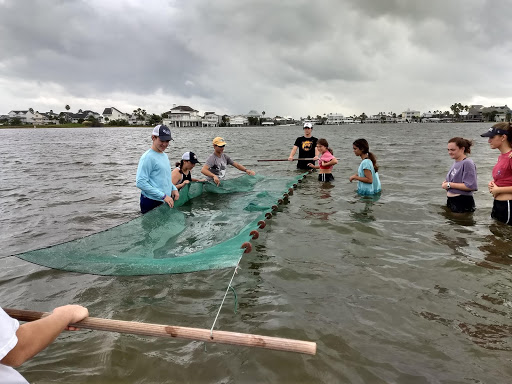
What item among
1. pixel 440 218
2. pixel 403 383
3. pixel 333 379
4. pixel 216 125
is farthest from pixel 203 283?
pixel 216 125

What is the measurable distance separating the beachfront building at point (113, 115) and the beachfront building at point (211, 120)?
44.3 m

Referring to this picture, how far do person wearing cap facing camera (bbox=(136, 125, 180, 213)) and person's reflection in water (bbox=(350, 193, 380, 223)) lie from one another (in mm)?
4385

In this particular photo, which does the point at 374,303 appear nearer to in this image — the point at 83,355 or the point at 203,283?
the point at 203,283

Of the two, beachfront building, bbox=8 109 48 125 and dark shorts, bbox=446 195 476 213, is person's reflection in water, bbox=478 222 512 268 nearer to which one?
dark shorts, bbox=446 195 476 213

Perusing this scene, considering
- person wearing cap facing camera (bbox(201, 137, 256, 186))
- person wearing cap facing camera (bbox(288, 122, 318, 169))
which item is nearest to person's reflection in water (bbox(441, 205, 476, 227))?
person wearing cap facing camera (bbox(201, 137, 256, 186))

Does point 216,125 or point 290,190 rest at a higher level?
point 216,125

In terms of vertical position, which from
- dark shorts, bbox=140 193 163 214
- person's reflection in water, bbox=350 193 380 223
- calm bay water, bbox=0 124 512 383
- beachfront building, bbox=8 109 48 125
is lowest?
calm bay water, bbox=0 124 512 383

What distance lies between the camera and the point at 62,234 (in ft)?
24.2

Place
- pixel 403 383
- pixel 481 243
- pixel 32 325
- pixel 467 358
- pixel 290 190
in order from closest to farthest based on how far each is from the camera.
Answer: pixel 32 325 < pixel 403 383 < pixel 467 358 < pixel 481 243 < pixel 290 190

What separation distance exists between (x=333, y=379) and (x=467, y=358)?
4.57 feet

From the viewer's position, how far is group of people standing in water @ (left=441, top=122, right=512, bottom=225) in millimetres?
5786

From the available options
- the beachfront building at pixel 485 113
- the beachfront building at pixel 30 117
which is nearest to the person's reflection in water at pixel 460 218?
the beachfront building at pixel 485 113

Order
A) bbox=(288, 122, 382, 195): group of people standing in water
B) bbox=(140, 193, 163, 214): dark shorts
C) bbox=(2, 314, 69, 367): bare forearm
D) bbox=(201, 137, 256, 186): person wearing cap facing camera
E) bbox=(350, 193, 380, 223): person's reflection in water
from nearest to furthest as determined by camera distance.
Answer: bbox=(2, 314, 69, 367): bare forearm < bbox=(140, 193, 163, 214): dark shorts < bbox=(350, 193, 380, 223): person's reflection in water < bbox=(288, 122, 382, 195): group of people standing in water < bbox=(201, 137, 256, 186): person wearing cap facing camera

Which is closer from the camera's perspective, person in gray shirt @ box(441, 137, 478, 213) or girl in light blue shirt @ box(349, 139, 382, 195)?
person in gray shirt @ box(441, 137, 478, 213)
